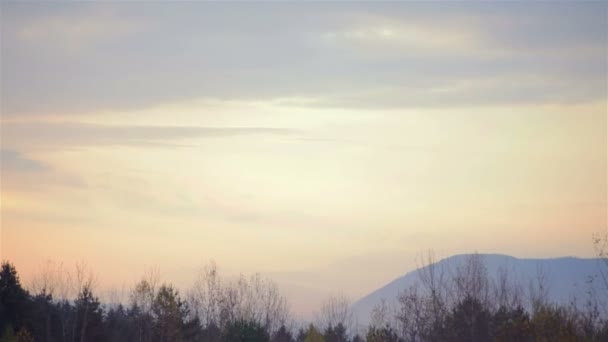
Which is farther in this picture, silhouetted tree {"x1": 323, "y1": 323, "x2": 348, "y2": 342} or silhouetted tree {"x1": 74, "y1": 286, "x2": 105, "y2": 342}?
silhouetted tree {"x1": 323, "y1": 323, "x2": 348, "y2": 342}

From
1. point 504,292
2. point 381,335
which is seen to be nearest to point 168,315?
point 381,335

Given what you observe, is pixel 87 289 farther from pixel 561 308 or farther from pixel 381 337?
pixel 561 308

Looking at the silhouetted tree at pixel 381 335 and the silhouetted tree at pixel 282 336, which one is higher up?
the silhouetted tree at pixel 282 336

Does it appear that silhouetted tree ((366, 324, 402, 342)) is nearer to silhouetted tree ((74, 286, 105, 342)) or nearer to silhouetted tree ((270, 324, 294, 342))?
silhouetted tree ((270, 324, 294, 342))

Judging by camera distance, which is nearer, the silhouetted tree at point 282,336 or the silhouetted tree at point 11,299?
the silhouetted tree at point 11,299

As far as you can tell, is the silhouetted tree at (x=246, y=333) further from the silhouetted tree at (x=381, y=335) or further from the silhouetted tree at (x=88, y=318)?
the silhouetted tree at (x=88, y=318)

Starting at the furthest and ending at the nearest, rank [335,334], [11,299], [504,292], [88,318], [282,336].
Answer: [282,336], [335,334], [504,292], [88,318], [11,299]

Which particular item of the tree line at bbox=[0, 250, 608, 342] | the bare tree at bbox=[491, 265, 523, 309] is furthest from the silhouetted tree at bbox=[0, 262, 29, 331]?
the bare tree at bbox=[491, 265, 523, 309]

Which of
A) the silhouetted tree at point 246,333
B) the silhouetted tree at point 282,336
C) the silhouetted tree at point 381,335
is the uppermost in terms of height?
the silhouetted tree at point 282,336

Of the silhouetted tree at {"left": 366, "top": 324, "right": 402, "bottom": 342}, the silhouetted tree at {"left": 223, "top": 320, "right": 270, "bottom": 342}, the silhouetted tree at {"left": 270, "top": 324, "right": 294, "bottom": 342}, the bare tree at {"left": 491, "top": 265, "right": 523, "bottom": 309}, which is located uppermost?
the bare tree at {"left": 491, "top": 265, "right": 523, "bottom": 309}

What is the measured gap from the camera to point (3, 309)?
103 feet

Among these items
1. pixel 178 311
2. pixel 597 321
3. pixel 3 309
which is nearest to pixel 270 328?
pixel 178 311

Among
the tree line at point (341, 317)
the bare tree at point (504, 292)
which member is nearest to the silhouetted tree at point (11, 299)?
the tree line at point (341, 317)

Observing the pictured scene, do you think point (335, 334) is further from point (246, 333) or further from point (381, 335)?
point (246, 333)
